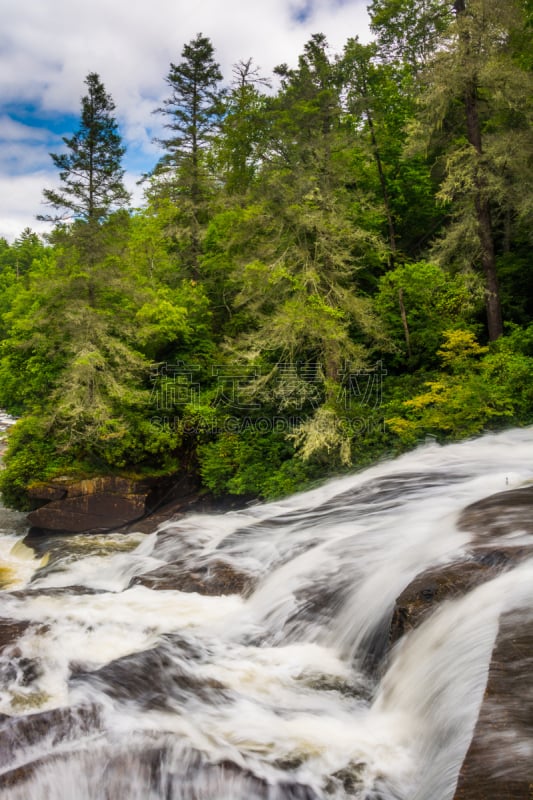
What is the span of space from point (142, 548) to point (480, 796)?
8.44m

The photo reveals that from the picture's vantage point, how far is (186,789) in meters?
3.58

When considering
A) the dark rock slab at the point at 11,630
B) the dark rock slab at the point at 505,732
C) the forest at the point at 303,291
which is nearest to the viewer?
the dark rock slab at the point at 505,732

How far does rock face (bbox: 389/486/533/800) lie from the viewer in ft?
9.29

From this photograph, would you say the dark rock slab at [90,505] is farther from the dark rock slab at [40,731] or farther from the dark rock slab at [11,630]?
the dark rock slab at [40,731]

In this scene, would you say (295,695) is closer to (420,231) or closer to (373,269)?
(373,269)

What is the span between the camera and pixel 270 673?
208 inches

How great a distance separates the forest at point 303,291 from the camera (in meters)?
12.9

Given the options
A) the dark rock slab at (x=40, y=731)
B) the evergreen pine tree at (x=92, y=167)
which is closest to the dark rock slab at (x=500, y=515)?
the dark rock slab at (x=40, y=731)

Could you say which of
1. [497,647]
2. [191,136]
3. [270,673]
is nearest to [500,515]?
[497,647]

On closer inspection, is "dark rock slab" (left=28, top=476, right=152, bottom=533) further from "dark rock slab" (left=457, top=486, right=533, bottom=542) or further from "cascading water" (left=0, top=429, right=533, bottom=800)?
"dark rock slab" (left=457, top=486, right=533, bottom=542)

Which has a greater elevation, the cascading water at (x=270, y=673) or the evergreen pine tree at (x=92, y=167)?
the evergreen pine tree at (x=92, y=167)

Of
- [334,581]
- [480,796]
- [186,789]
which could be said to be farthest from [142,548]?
[480,796]

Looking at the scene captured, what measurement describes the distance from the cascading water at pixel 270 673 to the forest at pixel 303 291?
513 centimetres

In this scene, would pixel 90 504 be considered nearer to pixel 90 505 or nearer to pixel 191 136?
pixel 90 505
